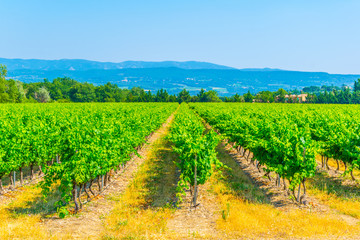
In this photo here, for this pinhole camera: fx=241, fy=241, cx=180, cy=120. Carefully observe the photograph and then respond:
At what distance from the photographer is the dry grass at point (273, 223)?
6855mm

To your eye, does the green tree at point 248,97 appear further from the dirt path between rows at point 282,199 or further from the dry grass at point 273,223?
the dry grass at point 273,223

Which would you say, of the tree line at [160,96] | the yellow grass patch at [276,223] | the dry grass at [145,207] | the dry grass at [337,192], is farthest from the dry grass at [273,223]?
the tree line at [160,96]

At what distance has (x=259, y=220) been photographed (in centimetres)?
761

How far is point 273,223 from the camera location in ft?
24.4

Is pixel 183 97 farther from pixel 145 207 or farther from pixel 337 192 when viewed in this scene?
pixel 145 207

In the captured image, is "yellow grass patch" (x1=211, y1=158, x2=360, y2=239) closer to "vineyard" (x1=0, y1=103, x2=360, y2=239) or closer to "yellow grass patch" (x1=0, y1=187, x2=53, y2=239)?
"vineyard" (x1=0, y1=103, x2=360, y2=239)

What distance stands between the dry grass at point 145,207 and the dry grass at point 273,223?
195 cm

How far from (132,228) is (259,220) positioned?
394 centimetres

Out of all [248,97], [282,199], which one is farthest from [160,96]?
[282,199]

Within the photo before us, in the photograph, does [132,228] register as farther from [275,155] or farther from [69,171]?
[275,155]

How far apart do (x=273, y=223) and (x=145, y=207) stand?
431 cm

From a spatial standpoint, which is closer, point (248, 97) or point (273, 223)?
point (273, 223)

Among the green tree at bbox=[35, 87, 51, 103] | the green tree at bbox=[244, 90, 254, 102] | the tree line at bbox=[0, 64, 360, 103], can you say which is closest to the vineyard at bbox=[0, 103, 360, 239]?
the tree line at bbox=[0, 64, 360, 103]

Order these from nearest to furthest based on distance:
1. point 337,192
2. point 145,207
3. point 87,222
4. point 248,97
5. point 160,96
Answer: point 87,222
point 145,207
point 337,192
point 248,97
point 160,96
